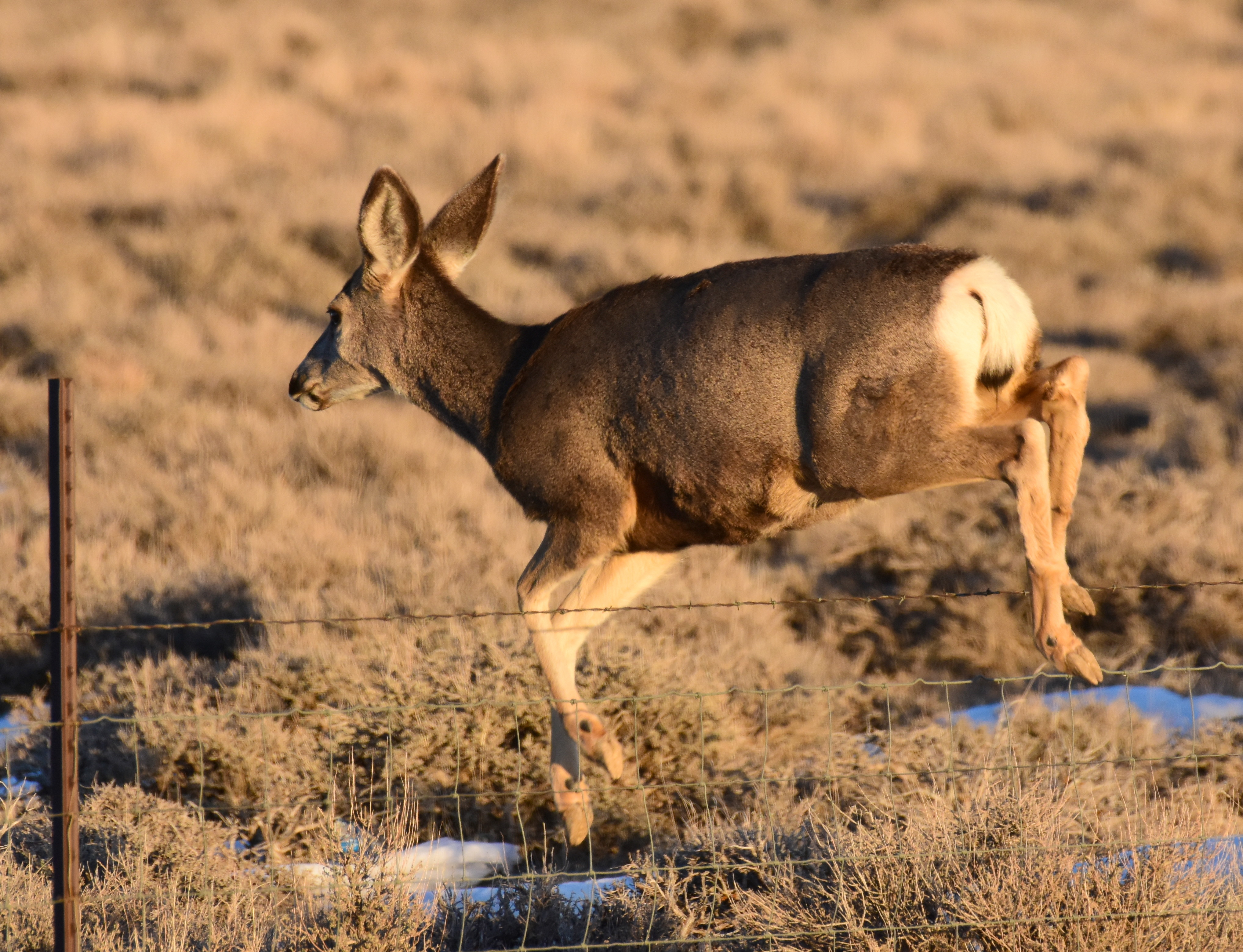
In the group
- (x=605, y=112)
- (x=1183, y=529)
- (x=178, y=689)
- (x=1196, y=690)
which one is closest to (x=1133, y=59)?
(x=605, y=112)

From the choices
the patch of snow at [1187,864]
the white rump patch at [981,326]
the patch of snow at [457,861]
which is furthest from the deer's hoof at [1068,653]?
the patch of snow at [457,861]

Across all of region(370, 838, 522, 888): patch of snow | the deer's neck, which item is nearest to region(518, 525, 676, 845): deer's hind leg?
region(370, 838, 522, 888): patch of snow

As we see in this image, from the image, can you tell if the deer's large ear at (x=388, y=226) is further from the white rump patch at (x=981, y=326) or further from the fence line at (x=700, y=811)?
the white rump patch at (x=981, y=326)

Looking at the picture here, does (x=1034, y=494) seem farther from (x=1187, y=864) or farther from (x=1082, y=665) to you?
(x=1187, y=864)

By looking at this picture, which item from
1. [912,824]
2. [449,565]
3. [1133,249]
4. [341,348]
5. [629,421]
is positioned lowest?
[912,824]

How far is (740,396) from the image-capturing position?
5.35 metres

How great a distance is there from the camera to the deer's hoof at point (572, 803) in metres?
5.94

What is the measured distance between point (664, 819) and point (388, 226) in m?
3.27

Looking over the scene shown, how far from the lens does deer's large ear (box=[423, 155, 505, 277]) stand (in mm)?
6383

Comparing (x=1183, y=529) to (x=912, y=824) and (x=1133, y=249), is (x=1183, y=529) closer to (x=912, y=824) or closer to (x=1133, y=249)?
(x=912, y=824)

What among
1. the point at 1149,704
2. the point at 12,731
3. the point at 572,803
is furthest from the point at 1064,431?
the point at 12,731

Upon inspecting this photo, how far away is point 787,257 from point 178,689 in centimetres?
488

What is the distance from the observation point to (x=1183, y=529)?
1083cm

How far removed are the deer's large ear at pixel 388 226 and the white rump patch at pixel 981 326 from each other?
2.32 metres
